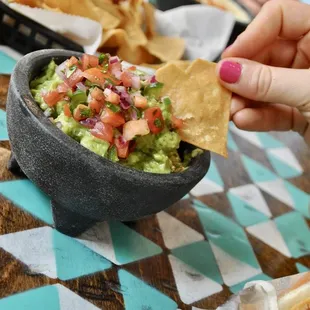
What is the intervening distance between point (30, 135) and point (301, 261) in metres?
1.04

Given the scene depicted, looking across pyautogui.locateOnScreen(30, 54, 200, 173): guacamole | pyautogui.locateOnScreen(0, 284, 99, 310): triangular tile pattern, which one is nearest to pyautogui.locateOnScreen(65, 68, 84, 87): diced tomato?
pyautogui.locateOnScreen(30, 54, 200, 173): guacamole

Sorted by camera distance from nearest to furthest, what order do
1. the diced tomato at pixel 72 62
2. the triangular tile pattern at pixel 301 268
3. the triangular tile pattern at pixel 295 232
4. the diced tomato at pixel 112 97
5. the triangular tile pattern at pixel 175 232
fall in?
1. the diced tomato at pixel 112 97
2. the diced tomato at pixel 72 62
3. the triangular tile pattern at pixel 175 232
4. the triangular tile pattern at pixel 301 268
5. the triangular tile pattern at pixel 295 232

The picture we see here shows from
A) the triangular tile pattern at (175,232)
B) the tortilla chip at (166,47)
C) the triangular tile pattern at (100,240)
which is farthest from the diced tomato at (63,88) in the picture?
the tortilla chip at (166,47)

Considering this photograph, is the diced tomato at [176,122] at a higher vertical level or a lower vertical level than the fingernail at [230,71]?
lower

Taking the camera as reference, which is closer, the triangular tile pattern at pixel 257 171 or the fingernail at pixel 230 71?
the fingernail at pixel 230 71

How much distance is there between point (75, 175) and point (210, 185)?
83 cm

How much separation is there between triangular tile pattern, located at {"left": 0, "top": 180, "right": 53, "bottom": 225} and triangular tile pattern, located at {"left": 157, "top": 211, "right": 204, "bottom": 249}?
36 centimetres

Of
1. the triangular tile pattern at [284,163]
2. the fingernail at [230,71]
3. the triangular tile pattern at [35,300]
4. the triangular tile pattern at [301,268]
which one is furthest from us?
the triangular tile pattern at [284,163]

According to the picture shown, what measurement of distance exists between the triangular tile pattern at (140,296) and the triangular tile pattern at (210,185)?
0.52 metres

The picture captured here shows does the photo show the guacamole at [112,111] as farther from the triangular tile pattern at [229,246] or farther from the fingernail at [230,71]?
the triangular tile pattern at [229,246]

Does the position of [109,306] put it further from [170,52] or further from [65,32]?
[170,52]

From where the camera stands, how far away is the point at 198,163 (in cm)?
107

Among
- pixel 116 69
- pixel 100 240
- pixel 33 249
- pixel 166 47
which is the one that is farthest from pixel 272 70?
pixel 166 47

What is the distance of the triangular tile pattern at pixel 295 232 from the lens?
1554 millimetres
